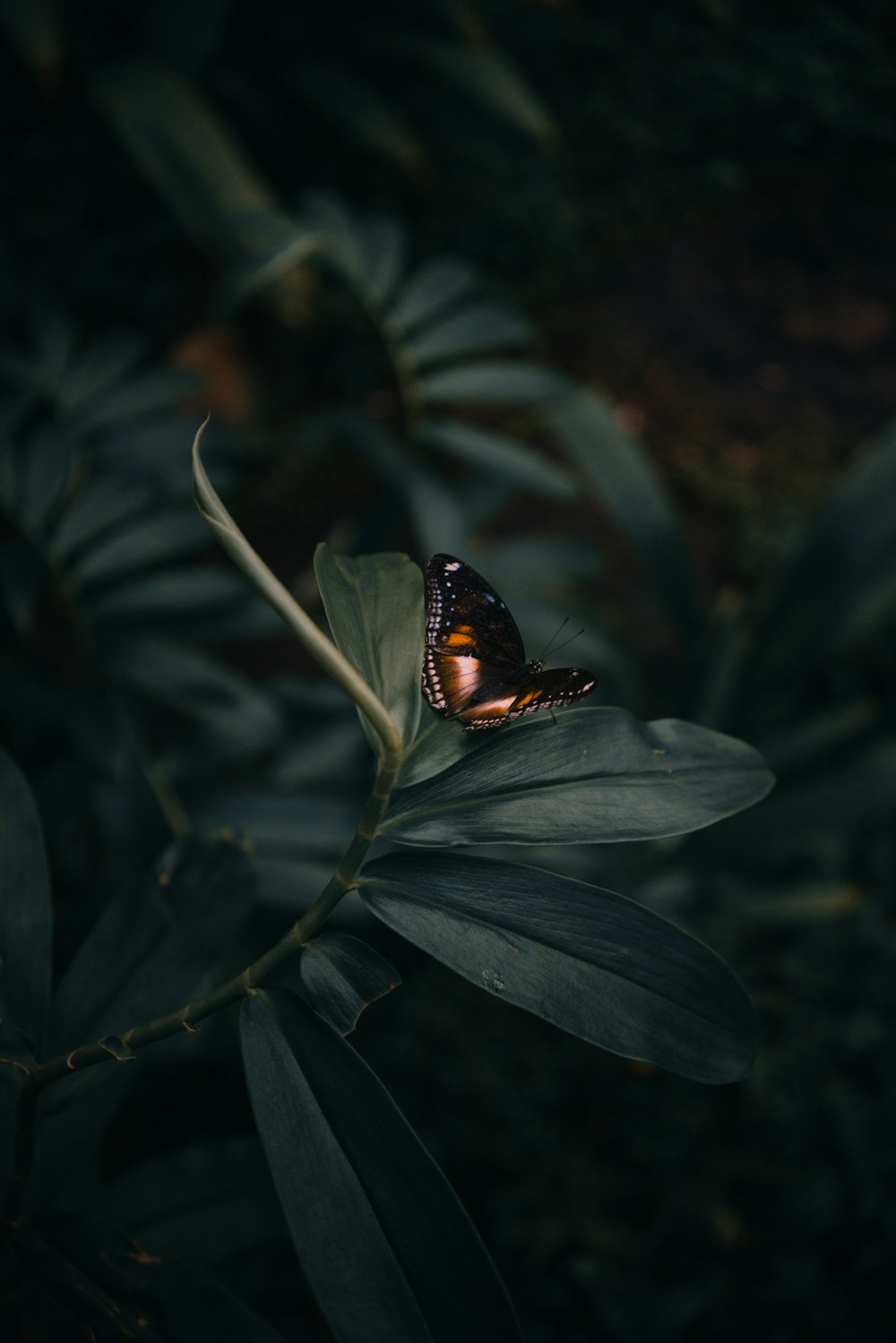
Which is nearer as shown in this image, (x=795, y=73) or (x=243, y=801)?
(x=243, y=801)

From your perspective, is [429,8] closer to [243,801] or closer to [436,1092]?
[243,801]

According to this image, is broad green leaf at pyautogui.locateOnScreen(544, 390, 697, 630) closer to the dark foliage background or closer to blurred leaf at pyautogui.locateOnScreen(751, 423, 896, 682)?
the dark foliage background

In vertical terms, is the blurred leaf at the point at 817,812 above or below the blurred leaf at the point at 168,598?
below

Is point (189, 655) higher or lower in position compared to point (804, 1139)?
higher

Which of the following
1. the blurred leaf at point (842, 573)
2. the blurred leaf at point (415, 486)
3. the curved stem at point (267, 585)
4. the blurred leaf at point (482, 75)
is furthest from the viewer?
the blurred leaf at point (482, 75)

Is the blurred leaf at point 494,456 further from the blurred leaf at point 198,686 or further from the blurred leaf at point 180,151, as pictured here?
the blurred leaf at point 180,151

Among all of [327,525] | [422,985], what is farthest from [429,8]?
[422,985]

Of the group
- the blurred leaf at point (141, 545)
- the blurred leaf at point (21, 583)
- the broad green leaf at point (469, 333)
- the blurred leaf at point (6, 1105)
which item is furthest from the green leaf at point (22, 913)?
the broad green leaf at point (469, 333)

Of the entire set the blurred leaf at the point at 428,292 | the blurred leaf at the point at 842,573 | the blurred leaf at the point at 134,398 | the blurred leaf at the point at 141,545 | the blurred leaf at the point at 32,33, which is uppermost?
the blurred leaf at the point at 32,33
